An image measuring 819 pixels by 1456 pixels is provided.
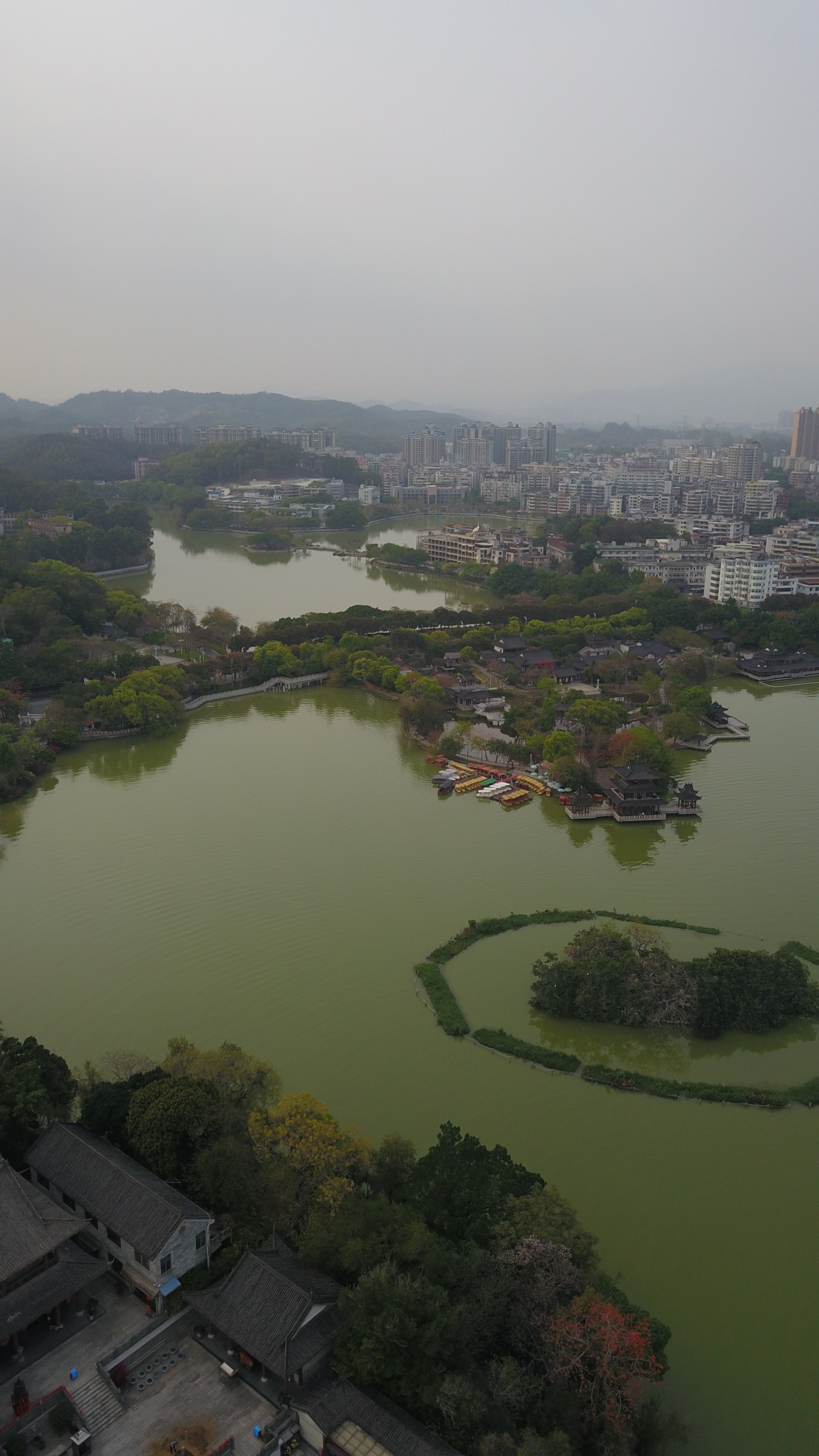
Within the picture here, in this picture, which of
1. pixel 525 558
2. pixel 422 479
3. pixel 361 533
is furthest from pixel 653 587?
pixel 422 479

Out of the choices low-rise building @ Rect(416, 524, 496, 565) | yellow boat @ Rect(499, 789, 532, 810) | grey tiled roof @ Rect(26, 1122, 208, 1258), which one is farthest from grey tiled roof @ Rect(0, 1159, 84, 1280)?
low-rise building @ Rect(416, 524, 496, 565)

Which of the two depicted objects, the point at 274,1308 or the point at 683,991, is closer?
the point at 274,1308

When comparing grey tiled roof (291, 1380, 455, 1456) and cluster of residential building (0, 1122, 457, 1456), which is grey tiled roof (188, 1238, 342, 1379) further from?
grey tiled roof (291, 1380, 455, 1456)

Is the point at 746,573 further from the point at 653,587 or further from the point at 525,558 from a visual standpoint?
the point at 525,558

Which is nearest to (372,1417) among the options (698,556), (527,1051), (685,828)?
(527,1051)

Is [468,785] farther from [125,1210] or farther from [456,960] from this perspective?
[125,1210]

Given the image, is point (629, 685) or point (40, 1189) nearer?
point (40, 1189)
